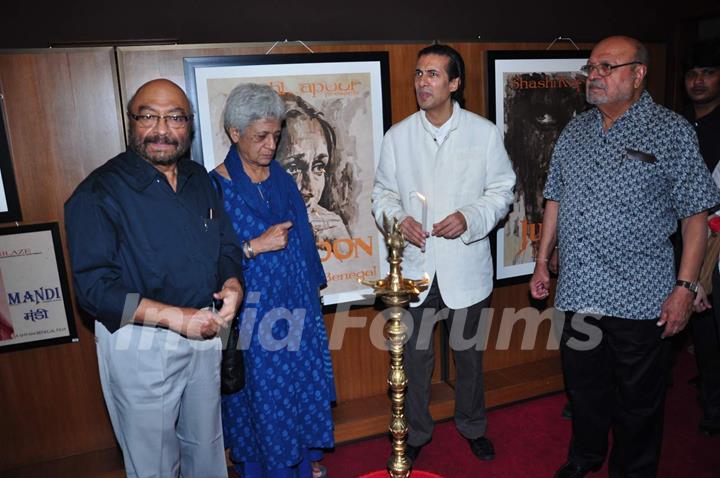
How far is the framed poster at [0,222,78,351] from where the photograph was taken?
105 inches

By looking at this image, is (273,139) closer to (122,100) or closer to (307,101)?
(307,101)

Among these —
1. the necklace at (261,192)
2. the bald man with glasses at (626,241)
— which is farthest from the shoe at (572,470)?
the necklace at (261,192)

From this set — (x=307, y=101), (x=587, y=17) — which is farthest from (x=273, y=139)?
(x=587, y=17)

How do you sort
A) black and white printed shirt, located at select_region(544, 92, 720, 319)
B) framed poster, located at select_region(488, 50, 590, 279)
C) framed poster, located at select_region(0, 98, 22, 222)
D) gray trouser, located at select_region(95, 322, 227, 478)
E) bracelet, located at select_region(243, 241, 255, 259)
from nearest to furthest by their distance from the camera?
gray trouser, located at select_region(95, 322, 227, 478) < black and white printed shirt, located at select_region(544, 92, 720, 319) < bracelet, located at select_region(243, 241, 255, 259) < framed poster, located at select_region(0, 98, 22, 222) < framed poster, located at select_region(488, 50, 590, 279)

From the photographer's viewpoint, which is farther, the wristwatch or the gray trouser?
the wristwatch

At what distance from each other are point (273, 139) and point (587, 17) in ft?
10.1

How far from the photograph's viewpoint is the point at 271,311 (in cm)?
249

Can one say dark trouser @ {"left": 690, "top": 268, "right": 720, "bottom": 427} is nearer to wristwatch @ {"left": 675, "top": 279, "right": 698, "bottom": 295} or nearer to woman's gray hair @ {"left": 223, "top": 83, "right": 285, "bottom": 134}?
wristwatch @ {"left": 675, "top": 279, "right": 698, "bottom": 295}

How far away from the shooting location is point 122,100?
271 cm

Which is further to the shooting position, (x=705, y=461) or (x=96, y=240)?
(x=705, y=461)

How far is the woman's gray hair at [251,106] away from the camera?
94.1 inches

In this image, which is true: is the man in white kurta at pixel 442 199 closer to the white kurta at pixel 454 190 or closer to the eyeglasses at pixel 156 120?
the white kurta at pixel 454 190

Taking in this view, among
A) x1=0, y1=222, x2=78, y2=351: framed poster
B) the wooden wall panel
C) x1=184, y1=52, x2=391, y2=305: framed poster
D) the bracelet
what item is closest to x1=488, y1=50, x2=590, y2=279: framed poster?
x1=184, y1=52, x2=391, y2=305: framed poster

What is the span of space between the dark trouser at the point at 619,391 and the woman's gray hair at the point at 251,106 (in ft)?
5.53
